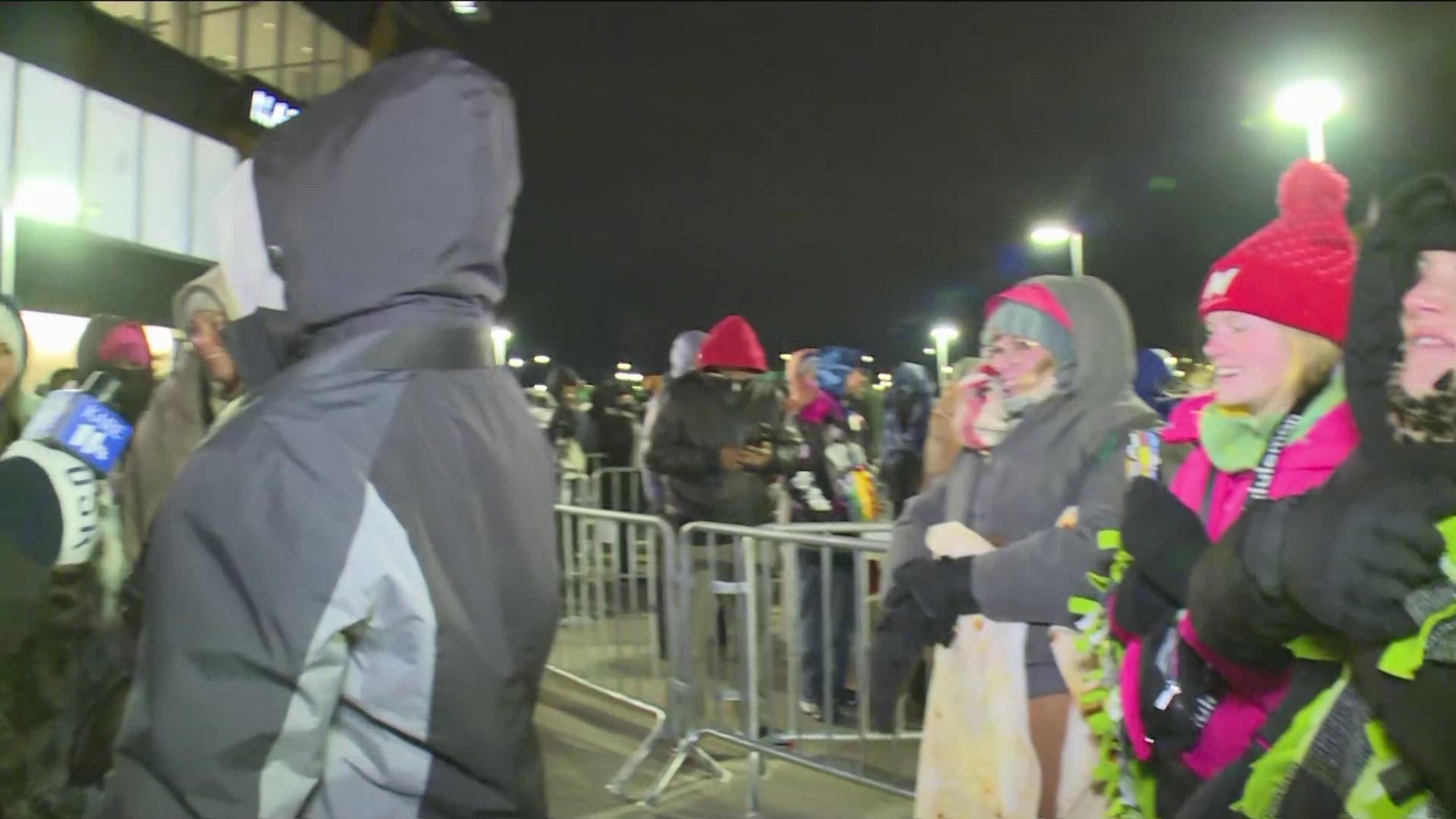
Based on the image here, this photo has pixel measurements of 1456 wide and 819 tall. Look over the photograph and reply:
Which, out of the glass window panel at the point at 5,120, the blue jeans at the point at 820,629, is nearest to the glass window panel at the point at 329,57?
the glass window panel at the point at 5,120

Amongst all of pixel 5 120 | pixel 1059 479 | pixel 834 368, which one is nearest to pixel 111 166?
pixel 5 120

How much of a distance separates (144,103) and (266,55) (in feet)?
17.4

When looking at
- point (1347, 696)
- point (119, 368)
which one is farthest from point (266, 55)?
point (1347, 696)

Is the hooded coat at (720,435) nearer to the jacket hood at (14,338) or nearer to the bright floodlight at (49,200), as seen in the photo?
the jacket hood at (14,338)

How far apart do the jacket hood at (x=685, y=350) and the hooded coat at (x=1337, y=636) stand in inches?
230

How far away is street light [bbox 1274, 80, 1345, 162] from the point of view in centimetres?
1042

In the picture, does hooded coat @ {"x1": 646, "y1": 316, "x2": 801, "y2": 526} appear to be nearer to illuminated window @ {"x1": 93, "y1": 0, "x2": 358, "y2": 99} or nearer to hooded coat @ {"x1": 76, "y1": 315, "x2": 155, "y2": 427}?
hooded coat @ {"x1": 76, "y1": 315, "x2": 155, "y2": 427}

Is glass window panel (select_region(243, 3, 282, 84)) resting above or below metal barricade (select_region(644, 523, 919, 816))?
above

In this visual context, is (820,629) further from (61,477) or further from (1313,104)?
(1313,104)

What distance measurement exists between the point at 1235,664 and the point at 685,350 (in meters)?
6.04

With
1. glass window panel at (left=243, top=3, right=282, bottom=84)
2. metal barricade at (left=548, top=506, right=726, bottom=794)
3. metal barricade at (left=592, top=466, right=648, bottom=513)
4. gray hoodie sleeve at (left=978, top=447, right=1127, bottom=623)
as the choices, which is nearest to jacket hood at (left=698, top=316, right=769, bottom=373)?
metal barricade at (left=548, top=506, right=726, bottom=794)

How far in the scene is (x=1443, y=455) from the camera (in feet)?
6.22

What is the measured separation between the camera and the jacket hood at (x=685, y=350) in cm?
797

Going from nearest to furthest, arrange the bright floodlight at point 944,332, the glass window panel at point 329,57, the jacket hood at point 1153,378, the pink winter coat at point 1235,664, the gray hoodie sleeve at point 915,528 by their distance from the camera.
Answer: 1. the pink winter coat at point 1235,664
2. the gray hoodie sleeve at point 915,528
3. the jacket hood at point 1153,378
4. the glass window panel at point 329,57
5. the bright floodlight at point 944,332
